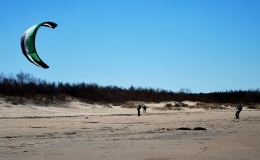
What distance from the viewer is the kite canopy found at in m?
9.55

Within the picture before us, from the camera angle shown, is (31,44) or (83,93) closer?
(31,44)

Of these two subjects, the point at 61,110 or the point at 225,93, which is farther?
the point at 225,93

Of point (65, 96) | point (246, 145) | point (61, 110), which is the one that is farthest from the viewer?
point (65, 96)

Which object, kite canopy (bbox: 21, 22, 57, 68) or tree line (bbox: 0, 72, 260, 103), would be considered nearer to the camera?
kite canopy (bbox: 21, 22, 57, 68)

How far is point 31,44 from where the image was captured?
9875 millimetres

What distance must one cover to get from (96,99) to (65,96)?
3290 millimetres

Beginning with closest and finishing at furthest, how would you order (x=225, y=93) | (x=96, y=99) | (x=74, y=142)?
(x=74, y=142) → (x=96, y=99) → (x=225, y=93)

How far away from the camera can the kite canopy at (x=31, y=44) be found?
955 cm

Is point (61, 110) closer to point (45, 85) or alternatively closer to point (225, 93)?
point (45, 85)

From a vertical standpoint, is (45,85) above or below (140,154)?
above

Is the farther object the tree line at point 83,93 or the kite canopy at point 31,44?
the tree line at point 83,93

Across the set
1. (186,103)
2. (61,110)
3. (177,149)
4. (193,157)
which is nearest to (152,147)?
(177,149)

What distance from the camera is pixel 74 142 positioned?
9969mm

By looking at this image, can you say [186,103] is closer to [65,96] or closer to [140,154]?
[65,96]
